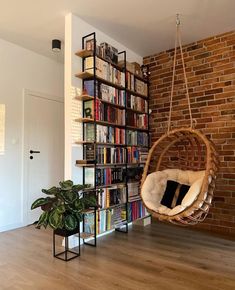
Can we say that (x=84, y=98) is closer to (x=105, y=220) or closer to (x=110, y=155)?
(x=110, y=155)

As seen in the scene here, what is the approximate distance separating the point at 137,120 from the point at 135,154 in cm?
50

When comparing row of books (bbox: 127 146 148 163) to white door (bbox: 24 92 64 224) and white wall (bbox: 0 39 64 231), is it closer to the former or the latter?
white door (bbox: 24 92 64 224)

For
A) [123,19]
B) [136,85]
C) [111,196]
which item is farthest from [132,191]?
[123,19]

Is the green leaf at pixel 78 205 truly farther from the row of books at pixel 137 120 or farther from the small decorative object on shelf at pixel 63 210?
the row of books at pixel 137 120

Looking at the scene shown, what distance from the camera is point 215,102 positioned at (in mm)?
3320

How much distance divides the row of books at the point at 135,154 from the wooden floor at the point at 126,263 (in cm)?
95

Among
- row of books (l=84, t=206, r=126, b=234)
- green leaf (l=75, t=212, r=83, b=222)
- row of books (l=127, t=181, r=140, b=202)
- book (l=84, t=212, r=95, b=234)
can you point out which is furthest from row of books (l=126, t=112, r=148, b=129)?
green leaf (l=75, t=212, r=83, b=222)

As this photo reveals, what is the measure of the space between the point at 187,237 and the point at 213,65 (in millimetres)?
2220

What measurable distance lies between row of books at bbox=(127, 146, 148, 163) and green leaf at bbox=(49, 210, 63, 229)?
132 cm

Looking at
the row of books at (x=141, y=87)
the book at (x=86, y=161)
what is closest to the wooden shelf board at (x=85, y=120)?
the book at (x=86, y=161)

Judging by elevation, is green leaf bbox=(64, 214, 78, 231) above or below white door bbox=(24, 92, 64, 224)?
below

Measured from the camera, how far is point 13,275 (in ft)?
6.69

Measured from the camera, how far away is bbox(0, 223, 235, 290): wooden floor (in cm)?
193

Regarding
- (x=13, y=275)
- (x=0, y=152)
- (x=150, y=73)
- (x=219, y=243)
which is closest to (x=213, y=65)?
(x=150, y=73)
